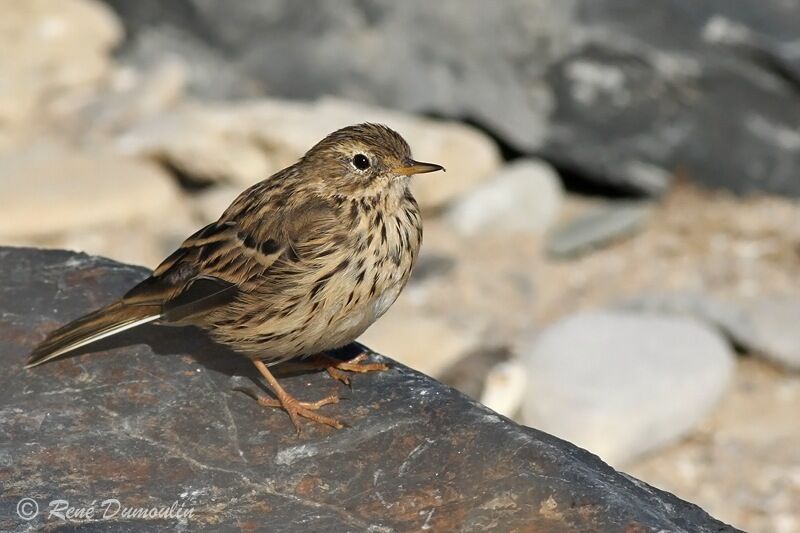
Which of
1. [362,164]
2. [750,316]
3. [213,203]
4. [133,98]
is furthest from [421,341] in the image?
[133,98]

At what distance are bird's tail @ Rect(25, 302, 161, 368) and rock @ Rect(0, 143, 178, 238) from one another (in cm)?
592

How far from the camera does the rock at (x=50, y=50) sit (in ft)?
45.1

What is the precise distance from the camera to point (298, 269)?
5.45 m

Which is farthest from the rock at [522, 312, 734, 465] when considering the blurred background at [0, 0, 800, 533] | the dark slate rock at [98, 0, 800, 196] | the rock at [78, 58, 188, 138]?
the rock at [78, 58, 188, 138]

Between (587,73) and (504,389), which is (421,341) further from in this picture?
(587,73)

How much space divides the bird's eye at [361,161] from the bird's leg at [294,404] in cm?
100

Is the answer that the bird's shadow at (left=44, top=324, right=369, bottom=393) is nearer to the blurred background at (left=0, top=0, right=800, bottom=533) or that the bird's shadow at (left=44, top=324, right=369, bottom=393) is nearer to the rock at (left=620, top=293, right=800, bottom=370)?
the blurred background at (left=0, top=0, right=800, bottom=533)

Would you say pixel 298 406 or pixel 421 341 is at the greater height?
pixel 421 341

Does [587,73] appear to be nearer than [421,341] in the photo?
No

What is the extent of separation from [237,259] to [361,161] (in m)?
0.70

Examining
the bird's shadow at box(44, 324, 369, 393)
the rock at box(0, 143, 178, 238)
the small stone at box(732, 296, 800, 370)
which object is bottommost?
the bird's shadow at box(44, 324, 369, 393)

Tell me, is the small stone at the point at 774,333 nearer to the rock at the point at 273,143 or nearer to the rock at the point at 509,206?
the rock at the point at 509,206

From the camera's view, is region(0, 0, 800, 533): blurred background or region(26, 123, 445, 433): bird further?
region(0, 0, 800, 533): blurred background

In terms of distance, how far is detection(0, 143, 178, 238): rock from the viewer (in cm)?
1131
